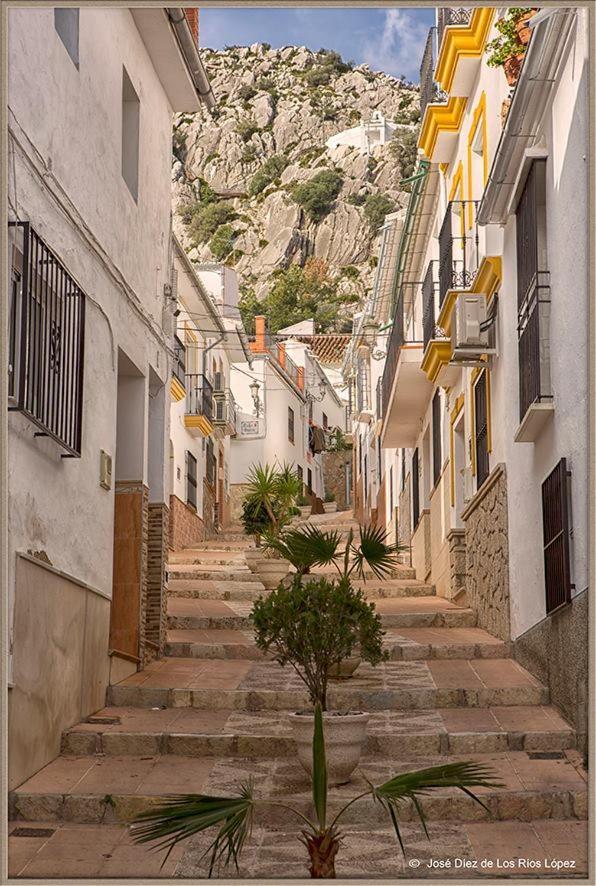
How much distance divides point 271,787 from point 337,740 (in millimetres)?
564

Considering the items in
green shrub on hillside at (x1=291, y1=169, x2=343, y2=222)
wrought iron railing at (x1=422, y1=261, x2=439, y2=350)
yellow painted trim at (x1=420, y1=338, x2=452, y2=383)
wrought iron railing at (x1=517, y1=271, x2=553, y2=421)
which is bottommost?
wrought iron railing at (x1=517, y1=271, x2=553, y2=421)

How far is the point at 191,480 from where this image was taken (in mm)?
30016

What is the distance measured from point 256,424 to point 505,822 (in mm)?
34093

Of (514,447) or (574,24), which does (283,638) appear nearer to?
(514,447)

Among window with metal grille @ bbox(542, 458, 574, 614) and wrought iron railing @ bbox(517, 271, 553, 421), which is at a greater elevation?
wrought iron railing @ bbox(517, 271, 553, 421)

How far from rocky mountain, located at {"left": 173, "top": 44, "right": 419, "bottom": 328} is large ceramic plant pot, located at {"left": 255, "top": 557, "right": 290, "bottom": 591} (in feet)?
149

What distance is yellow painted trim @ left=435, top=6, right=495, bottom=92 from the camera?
1352 cm

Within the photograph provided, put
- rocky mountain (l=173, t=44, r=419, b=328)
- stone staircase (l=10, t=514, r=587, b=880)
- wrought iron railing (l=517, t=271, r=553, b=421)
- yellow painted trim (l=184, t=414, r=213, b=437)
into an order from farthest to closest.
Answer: rocky mountain (l=173, t=44, r=419, b=328) < yellow painted trim (l=184, t=414, r=213, b=437) < wrought iron railing (l=517, t=271, r=553, b=421) < stone staircase (l=10, t=514, r=587, b=880)

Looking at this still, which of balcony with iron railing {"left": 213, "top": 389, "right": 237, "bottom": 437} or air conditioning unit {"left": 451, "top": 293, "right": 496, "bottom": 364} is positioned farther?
balcony with iron railing {"left": 213, "top": 389, "right": 237, "bottom": 437}

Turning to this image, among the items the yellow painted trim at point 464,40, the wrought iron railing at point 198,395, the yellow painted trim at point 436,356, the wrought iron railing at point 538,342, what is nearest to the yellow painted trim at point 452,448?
the yellow painted trim at point 436,356

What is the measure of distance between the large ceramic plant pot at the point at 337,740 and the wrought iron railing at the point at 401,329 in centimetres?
1064

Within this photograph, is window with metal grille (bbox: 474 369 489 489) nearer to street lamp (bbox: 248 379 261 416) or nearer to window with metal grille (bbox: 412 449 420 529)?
window with metal grille (bbox: 412 449 420 529)

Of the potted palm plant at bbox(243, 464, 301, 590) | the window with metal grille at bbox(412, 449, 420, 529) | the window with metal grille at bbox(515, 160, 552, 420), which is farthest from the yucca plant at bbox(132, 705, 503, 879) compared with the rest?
the window with metal grille at bbox(412, 449, 420, 529)

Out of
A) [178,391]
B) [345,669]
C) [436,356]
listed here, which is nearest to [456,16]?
[436,356]
